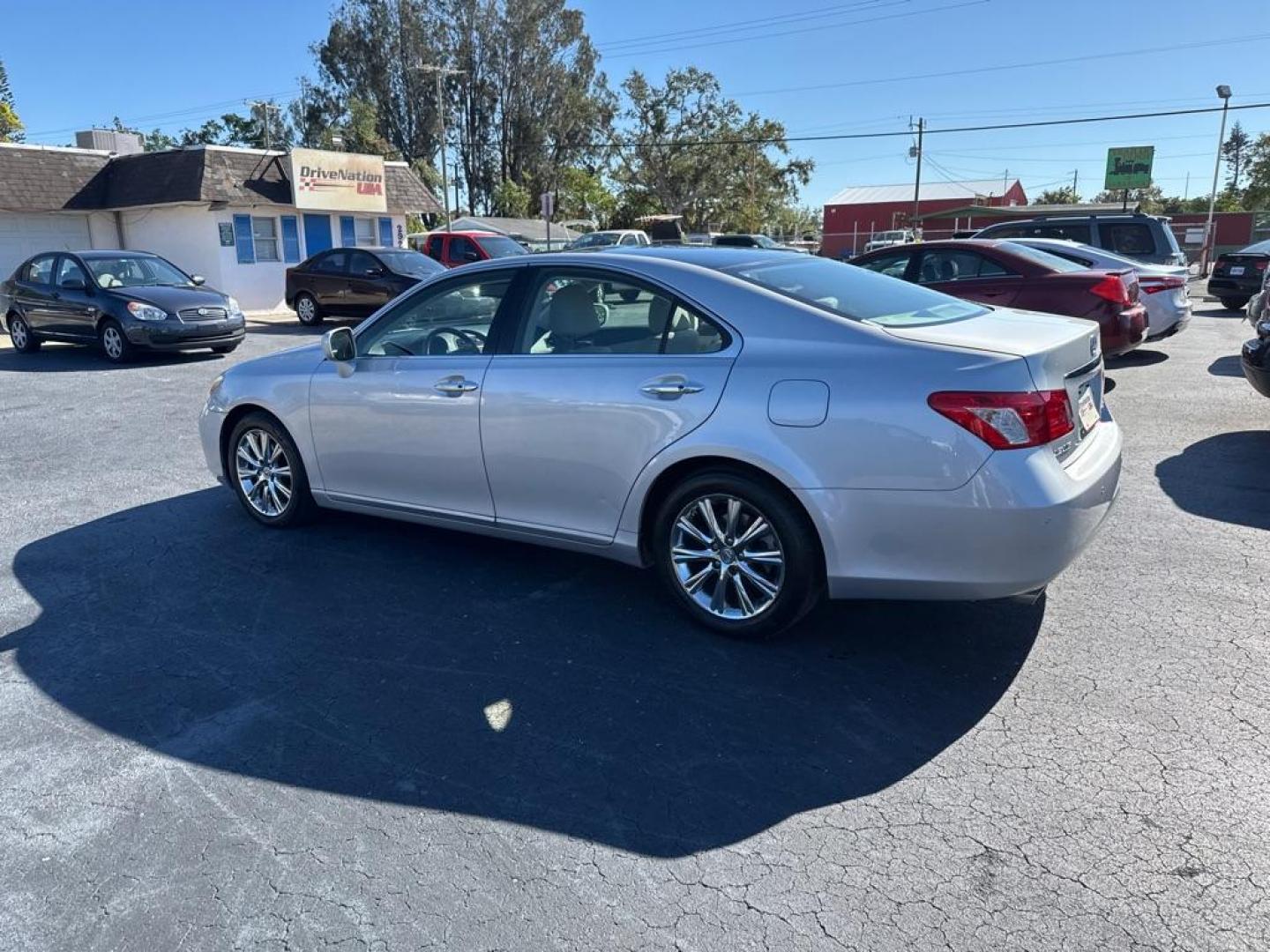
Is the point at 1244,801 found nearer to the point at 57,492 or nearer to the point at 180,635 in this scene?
the point at 180,635

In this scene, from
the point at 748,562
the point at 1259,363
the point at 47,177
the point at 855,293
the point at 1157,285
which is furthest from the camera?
the point at 47,177

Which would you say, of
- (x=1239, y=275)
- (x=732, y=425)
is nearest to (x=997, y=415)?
(x=732, y=425)

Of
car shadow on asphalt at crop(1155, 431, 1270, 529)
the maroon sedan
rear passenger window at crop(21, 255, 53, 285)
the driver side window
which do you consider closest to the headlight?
rear passenger window at crop(21, 255, 53, 285)

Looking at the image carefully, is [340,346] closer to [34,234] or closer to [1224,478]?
[1224,478]

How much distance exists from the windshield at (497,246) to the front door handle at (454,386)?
15284 millimetres

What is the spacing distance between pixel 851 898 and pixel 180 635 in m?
3.14

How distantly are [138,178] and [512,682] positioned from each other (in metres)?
23.4

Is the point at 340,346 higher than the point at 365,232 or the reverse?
the reverse

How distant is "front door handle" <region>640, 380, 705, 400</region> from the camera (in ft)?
12.7

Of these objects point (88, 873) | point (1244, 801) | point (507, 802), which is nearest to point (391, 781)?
point (507, 802)

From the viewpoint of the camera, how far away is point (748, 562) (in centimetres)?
389

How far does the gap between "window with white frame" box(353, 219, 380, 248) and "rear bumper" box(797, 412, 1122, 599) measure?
24.6m

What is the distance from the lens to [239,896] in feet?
8.41

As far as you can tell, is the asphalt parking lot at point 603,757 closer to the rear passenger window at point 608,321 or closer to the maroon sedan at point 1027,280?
the rear passenger window at point 608,321
